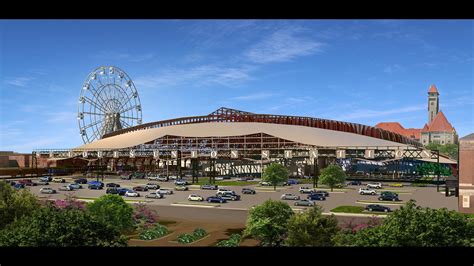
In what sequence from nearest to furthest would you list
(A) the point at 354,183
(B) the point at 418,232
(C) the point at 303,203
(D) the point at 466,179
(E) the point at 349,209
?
(B) the point at 418,232 < (D) the point at 466,179 < (E) the point at 349,209 < (C) the point at 303,203 < (A) the point at 354,183

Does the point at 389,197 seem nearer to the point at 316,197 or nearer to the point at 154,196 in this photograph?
the point at 316,197

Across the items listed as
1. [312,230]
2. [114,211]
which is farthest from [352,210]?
[114,211]

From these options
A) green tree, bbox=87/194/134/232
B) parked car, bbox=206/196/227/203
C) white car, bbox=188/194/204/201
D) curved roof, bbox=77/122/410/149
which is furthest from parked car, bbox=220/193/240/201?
curved roof, bbox=77/122/410/149

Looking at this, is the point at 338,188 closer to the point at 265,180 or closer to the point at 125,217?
the point at 265,180

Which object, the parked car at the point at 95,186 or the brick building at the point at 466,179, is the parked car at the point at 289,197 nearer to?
the brick building at the point at 466,179

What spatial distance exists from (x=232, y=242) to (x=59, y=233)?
360 inches

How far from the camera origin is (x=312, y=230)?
1789 centimetres

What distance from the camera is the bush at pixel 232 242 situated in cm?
2085

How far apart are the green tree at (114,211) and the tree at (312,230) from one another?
9.30 metres
